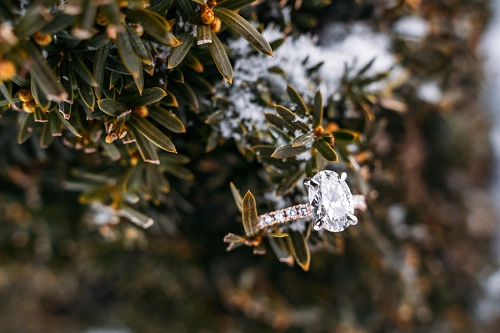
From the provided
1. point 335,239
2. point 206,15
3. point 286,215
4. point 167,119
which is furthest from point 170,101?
point 335,239

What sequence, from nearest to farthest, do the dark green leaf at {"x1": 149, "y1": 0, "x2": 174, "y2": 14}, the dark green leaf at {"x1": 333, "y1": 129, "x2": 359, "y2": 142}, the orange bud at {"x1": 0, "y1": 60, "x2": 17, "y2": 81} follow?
1. the orange bud at {"x1": 0, "y1": 60, "x2": 17, "y2": 81}
2. the dark green leaf at {"x1": 149, "y1": 0, "x2": 174, "y2": 14}
3. the dark green leaf at {"x1": 333, "y1": 129, "x2": 359, "y2": 142}

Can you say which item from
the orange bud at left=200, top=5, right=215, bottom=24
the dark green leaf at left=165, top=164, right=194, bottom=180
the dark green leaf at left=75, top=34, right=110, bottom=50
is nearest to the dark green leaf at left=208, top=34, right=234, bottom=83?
the orange bud at left=200, top=5, right=215, bottom=24

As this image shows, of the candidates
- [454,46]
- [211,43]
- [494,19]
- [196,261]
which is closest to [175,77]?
[211,43]

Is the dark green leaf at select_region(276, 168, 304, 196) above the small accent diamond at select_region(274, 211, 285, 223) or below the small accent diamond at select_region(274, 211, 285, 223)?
above

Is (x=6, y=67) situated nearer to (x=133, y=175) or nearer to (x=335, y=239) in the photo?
(x=133, y=175)

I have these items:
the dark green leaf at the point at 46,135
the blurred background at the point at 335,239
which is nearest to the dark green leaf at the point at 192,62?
the blurred background at the point at 335,239

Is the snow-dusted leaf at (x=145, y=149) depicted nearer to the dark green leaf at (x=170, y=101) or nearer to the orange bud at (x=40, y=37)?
the dark green leaf at (x=170, y=101)

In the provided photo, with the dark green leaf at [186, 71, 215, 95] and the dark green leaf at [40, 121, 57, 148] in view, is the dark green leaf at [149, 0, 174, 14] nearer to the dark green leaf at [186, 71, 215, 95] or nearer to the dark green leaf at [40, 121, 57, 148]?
the dark green leaf at [186, 71, 215, 95]
